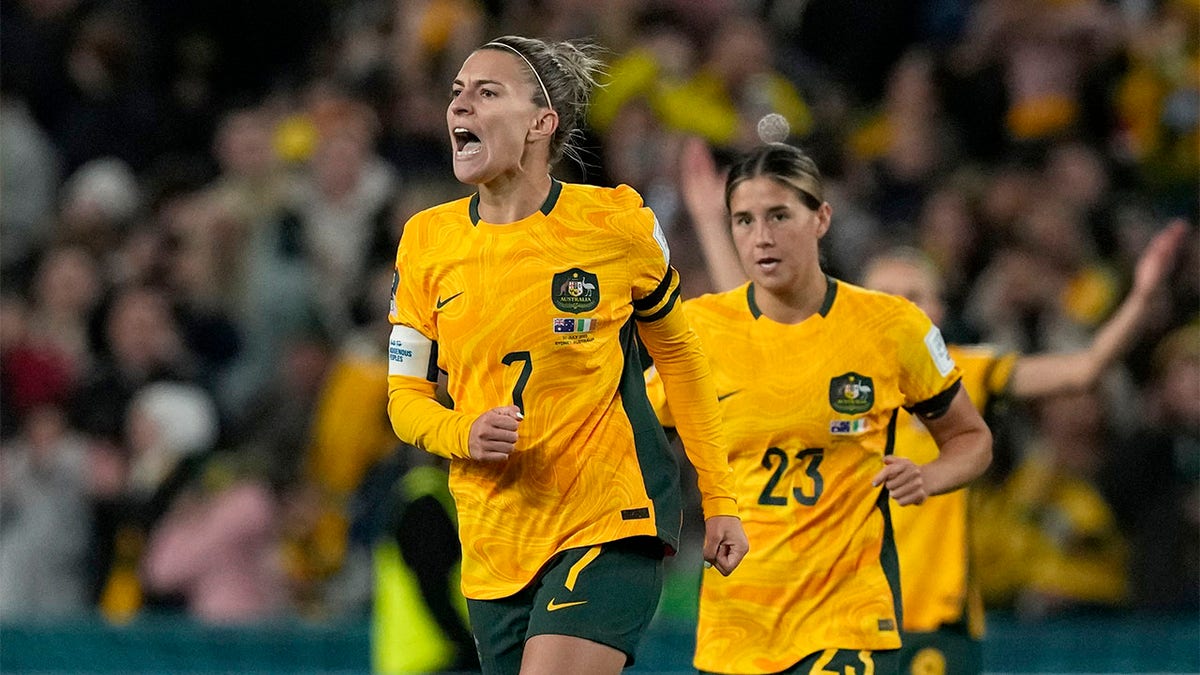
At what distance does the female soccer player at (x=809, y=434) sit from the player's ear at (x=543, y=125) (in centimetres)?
86

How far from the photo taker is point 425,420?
15.3 feet

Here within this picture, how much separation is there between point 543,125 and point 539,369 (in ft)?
2.04

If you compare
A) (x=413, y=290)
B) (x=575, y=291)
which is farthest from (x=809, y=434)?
(x=413, y=290)

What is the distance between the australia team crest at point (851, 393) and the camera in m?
5.45

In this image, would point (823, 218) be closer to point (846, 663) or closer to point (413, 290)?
point (846, 663)

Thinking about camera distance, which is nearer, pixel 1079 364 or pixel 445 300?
pixel 445 300

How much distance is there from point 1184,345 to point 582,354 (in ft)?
18.1

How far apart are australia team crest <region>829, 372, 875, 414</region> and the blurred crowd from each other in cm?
310

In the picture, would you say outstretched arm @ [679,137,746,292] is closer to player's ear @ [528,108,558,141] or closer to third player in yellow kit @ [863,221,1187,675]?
third player in yellow kit @ [863,221,1187,675]

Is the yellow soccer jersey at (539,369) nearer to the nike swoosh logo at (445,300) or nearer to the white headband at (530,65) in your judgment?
the nike swoosh logo at (445,300)

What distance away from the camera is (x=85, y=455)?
10.4 m

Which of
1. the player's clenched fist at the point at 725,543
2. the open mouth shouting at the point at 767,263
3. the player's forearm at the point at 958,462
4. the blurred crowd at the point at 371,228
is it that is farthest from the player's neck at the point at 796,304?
the blurred crowd at the point at 371,228

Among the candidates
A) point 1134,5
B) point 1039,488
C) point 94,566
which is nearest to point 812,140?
point 1134,5

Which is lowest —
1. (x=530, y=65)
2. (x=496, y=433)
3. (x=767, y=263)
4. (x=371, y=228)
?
(x=496, y=433)
